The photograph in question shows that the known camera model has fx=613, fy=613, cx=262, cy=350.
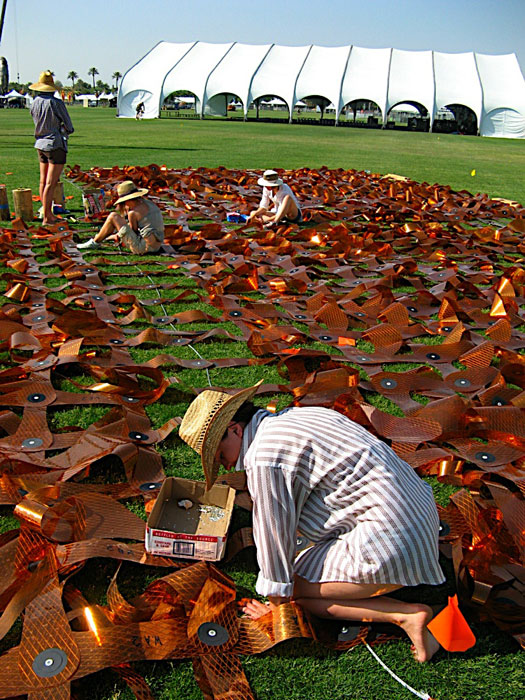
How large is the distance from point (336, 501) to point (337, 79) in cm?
5894

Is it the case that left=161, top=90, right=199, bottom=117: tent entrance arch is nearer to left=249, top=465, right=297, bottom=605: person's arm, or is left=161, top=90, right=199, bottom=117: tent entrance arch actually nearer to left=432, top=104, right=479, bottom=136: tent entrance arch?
left=432, top=104, right=479, bottom=136: tent entrance arch

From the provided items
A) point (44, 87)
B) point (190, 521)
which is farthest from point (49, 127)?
point (190, 521)

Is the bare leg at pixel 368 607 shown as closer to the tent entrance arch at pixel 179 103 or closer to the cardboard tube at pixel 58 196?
the cardboard tube at pixel 58 196

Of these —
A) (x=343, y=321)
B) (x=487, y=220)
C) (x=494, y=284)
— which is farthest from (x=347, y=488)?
(x=487, y=220)

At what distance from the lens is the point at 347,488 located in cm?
228

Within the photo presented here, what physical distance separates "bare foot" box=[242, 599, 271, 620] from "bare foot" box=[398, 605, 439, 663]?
0.55 m

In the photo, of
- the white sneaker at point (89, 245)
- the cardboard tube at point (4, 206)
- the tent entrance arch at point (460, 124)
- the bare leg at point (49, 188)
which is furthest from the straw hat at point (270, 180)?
the tent entrance arch at point (460, 124)

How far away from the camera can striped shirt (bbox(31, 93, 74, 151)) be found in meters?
8.91

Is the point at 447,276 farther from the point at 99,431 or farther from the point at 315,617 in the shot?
the point at 315,617

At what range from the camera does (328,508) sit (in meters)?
2.38

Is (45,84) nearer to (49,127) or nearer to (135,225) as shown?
(49,127)

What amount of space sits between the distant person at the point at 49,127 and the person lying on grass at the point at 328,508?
7894 millimetres

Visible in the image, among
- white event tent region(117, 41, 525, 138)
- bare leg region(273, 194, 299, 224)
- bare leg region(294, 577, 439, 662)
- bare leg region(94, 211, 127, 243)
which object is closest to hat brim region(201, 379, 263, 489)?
bare leg region(294, 577, 439, 662)

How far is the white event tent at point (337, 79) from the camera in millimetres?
52781
